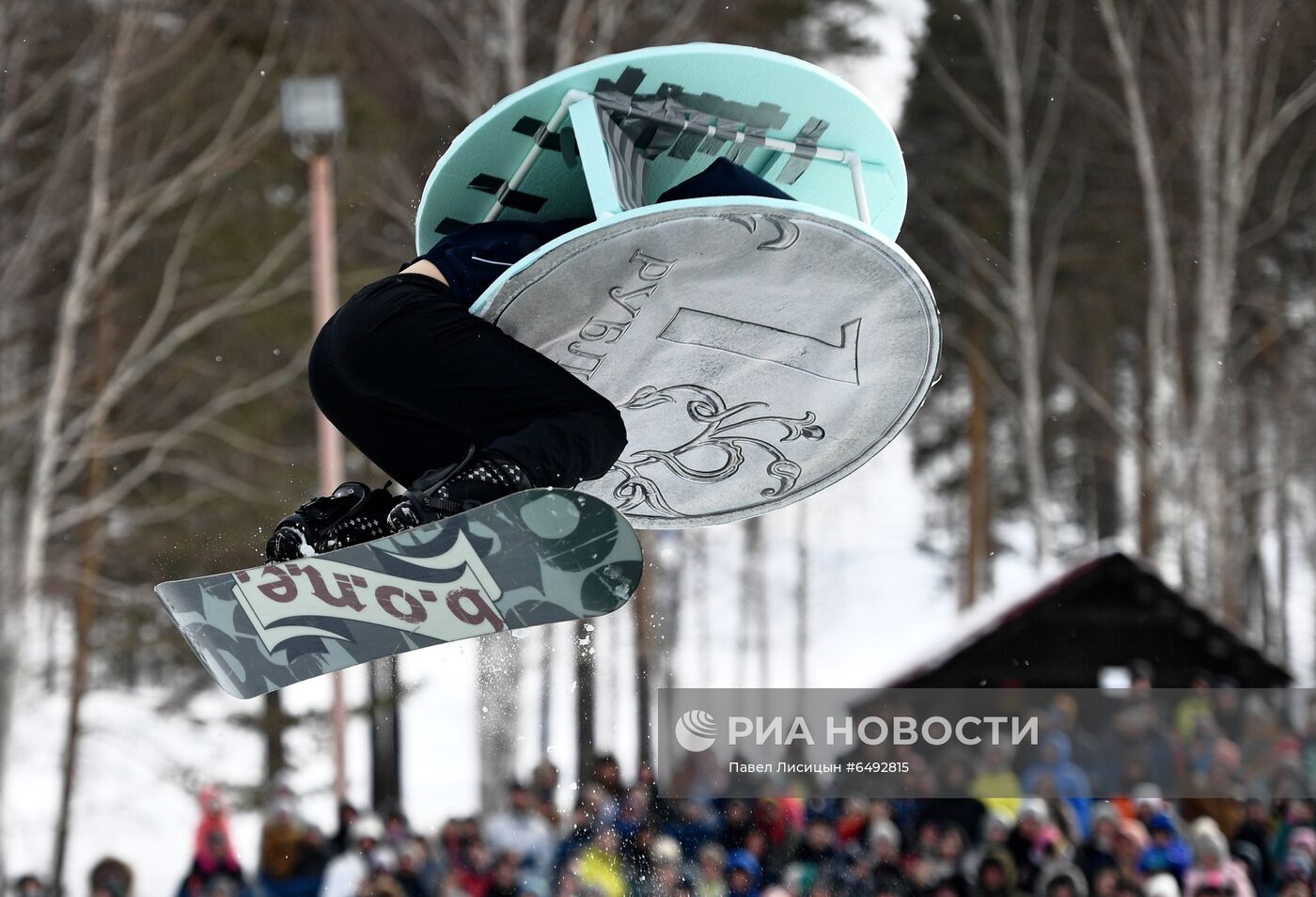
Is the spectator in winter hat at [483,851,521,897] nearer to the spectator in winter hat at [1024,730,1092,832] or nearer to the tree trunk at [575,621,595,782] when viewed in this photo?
the spectator in winter hat at [1024,730,1092,832]

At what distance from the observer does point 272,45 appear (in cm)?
1114

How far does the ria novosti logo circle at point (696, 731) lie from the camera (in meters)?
8.46

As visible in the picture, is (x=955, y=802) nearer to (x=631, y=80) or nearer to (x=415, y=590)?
(x=415, y=590)

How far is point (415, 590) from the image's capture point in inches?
115

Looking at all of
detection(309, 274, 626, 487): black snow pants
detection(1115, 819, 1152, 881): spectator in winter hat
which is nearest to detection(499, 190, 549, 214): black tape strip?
detection(309, 274, 626, 487): black snow pants

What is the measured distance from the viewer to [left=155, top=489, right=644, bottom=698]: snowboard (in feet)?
9.13

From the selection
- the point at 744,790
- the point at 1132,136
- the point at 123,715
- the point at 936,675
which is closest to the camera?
the point at 744,790

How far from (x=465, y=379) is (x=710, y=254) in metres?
0.55

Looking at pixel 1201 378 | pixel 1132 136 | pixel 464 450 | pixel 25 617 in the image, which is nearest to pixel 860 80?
pixel 1132 136

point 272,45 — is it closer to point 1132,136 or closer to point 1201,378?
point 1132,136

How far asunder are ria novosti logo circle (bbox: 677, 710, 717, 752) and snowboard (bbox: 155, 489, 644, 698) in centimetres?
549

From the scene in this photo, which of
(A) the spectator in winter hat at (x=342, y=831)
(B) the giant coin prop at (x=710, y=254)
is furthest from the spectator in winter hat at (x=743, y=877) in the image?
(B) the giant coin prop at (x=710, y=254)

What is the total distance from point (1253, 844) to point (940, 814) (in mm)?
1402

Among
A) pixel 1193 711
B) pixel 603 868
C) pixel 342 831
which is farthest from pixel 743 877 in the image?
pixel 1193 711
